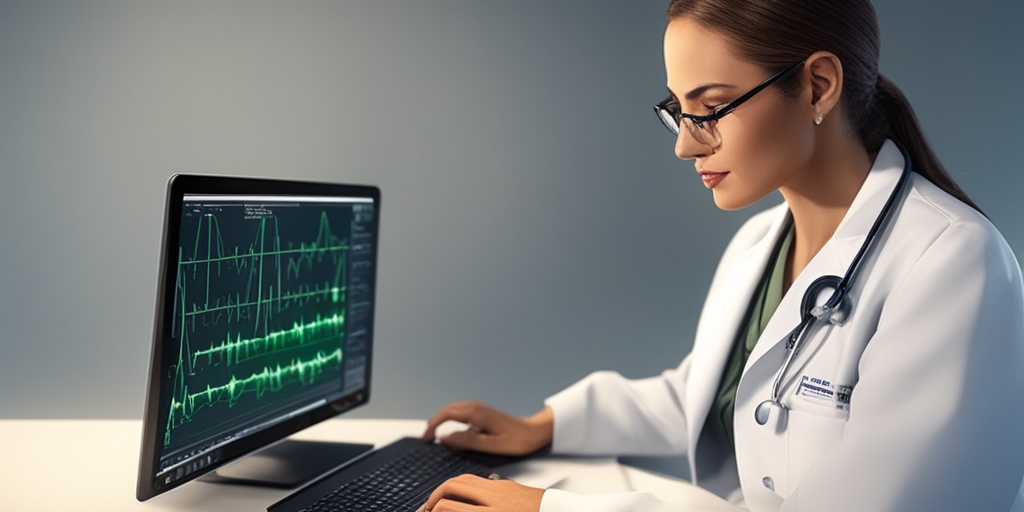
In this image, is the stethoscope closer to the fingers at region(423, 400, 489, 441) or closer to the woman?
the woman

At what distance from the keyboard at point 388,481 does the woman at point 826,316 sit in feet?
0.20

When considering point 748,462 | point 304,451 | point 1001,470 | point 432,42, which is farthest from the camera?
point 432,42

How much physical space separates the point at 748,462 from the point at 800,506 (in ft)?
0.69

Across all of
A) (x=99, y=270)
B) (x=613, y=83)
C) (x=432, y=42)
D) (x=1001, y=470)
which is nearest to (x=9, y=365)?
(x=99, y=270)

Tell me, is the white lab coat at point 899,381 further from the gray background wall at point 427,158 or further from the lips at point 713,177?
the gray background wall at point 427,158

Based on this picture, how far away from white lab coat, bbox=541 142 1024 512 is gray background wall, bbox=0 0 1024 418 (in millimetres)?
641

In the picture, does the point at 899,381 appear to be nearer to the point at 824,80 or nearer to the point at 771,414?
the point at 771,414

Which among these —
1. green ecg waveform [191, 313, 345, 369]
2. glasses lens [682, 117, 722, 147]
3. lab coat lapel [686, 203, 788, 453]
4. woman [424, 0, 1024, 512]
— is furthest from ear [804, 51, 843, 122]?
green ecg waveform [191, 313, 345, 369]

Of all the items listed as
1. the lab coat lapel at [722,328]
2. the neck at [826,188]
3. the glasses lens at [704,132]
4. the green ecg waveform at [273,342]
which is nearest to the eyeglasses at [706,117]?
the glasses lens at [704,132]

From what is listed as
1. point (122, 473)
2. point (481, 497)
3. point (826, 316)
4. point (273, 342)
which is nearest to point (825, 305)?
point (826, 316)

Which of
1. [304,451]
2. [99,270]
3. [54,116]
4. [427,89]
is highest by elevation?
[427,89]

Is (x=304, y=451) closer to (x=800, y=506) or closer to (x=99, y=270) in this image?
(x=99, y=270)

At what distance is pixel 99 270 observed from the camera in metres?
1.69

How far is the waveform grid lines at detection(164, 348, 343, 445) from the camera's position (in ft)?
3.56
